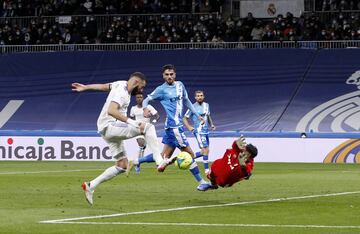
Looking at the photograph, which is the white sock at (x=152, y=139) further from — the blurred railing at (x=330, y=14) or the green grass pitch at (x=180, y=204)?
the blurred railing at (x=330, y=14)

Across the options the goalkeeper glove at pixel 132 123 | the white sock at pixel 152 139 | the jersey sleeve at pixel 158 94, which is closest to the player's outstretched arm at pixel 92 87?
the goalkeeper glove at pixel 132 123

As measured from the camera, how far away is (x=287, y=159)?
34.4 m

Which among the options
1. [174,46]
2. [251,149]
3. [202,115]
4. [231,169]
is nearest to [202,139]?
[202,115]

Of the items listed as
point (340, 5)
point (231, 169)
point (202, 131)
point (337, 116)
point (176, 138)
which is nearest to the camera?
point (231, 169)

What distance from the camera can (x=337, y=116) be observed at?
38031mm

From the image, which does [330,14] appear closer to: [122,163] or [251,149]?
[251,149]

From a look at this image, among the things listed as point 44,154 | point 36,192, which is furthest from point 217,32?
point 36,192

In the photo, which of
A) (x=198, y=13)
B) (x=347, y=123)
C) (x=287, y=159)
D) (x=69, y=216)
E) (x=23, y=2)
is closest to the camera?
(x=69, y=216)

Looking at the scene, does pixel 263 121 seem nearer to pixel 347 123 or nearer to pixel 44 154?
pixel 347 123

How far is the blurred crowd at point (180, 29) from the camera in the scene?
41.2 metres

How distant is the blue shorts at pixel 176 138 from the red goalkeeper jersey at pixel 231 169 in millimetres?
3004

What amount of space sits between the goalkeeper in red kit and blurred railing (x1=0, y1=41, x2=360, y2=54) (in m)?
24.3

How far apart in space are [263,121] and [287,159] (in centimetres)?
472

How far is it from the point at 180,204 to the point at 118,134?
1.58 m
